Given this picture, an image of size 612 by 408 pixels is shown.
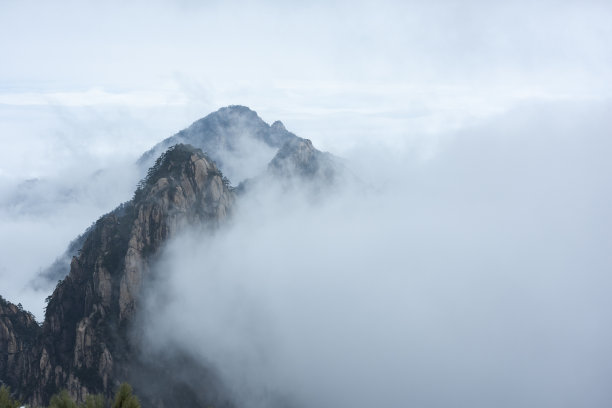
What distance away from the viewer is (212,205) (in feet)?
516

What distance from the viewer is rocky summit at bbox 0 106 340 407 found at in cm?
13050

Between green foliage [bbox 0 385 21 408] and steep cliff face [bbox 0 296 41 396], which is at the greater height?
steep cliff face [bbox 0 296 41 396]

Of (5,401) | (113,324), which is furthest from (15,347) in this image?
(5,401)

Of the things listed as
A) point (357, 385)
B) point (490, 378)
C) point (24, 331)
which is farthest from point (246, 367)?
point (490, 378)

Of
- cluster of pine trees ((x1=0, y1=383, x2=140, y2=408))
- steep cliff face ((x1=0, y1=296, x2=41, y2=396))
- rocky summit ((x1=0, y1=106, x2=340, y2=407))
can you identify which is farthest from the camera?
steep cliff face ((x1=0, y1=296, x2=41, y2=396))

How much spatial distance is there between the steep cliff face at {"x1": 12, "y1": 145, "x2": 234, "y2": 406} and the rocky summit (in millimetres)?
257

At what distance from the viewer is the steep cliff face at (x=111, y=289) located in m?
130

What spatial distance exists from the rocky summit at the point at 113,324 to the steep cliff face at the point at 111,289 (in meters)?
0.26

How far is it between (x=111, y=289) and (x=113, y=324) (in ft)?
31.3

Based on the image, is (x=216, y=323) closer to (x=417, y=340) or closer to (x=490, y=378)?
(x=417, y=340)

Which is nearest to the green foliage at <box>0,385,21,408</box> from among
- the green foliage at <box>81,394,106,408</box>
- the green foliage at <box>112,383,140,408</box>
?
the green foliage at <box>81,394,106,408</box>

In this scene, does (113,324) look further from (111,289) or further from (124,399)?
(124,399)

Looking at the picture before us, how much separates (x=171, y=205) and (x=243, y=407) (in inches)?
2415

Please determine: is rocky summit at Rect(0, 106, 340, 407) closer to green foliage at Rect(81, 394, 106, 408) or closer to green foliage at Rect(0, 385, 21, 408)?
green foliage at Rect(0, 385, 21, 408)
